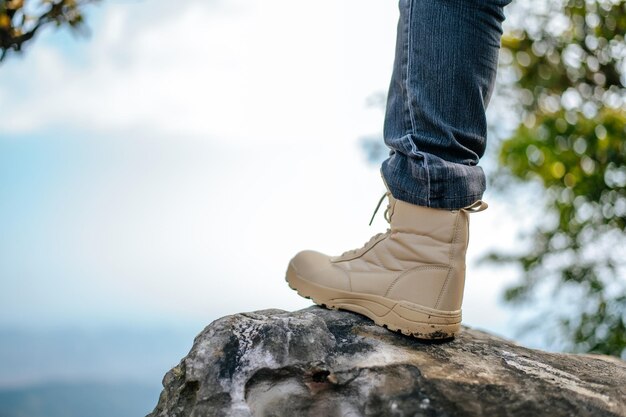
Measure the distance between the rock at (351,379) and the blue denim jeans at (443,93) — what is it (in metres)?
0.34

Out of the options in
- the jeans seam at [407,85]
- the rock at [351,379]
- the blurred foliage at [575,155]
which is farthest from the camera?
the blurred foliage at [575,155]

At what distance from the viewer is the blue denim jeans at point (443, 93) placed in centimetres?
151

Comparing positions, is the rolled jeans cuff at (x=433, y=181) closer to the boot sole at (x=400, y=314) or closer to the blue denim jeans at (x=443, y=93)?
the blue denim jeans at (x=443, y=93)

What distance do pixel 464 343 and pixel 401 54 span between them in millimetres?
688

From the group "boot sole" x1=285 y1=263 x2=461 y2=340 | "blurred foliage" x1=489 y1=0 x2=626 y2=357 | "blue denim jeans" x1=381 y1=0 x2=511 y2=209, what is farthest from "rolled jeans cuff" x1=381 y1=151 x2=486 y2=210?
"blurred foliage" x1=489 y1=0 x2=626 y2=357

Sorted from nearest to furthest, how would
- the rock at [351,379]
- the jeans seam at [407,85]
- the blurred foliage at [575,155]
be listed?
the rock at [351,379] → the jeans seam at [407,85] → the blurred foliage at [575,155]

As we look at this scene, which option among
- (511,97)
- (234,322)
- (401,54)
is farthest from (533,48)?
(234,322)

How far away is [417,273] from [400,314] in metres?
0.10

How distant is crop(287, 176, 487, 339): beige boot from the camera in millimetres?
1604

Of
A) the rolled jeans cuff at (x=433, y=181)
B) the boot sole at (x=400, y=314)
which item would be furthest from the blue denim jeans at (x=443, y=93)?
the boot sole at (x=400, y=314)

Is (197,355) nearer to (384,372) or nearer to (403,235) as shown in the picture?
(384,372)

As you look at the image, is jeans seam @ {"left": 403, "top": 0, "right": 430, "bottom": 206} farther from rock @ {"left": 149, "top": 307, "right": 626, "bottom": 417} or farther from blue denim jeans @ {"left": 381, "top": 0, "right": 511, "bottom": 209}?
rock @ {"left": 149, "top": 307, "right": 626, "bottom": 417}

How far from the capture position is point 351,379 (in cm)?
147

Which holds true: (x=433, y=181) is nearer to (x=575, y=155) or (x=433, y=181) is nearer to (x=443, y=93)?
(x=443, y=93)
